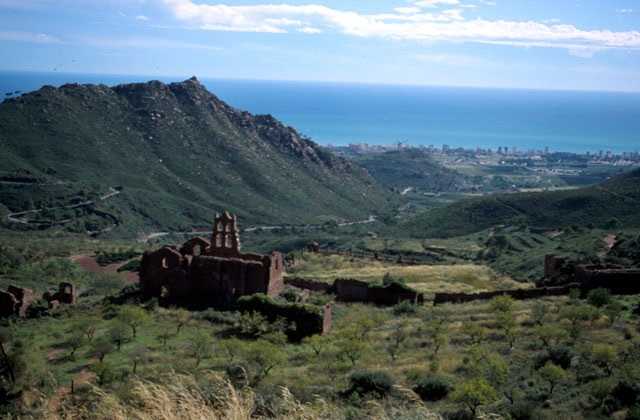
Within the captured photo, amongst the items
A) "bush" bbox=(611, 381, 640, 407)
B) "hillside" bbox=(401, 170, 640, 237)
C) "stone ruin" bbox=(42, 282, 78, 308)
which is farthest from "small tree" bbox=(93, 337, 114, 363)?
"hillside" bbox=(401, 170, 640, 237)

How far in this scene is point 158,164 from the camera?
98.9m

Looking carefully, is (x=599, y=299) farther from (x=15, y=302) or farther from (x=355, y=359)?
(x=15, y=302)

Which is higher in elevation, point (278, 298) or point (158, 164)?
point (158, 164)

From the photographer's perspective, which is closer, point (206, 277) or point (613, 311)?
point (613, 311)

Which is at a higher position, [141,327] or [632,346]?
[632,346]

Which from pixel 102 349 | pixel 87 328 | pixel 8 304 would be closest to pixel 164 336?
pixel 102 349

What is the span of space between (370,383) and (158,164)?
86061 millimetres

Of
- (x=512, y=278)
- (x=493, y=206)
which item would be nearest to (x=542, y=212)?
(x=493, y=206)

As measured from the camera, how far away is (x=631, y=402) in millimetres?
14633

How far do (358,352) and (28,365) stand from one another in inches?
411

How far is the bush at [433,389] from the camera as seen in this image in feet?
57.3

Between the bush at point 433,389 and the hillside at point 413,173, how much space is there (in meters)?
135

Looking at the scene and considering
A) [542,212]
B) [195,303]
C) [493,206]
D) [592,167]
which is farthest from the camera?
[592,167]

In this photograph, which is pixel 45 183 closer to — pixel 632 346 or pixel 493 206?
pixel 493 206
